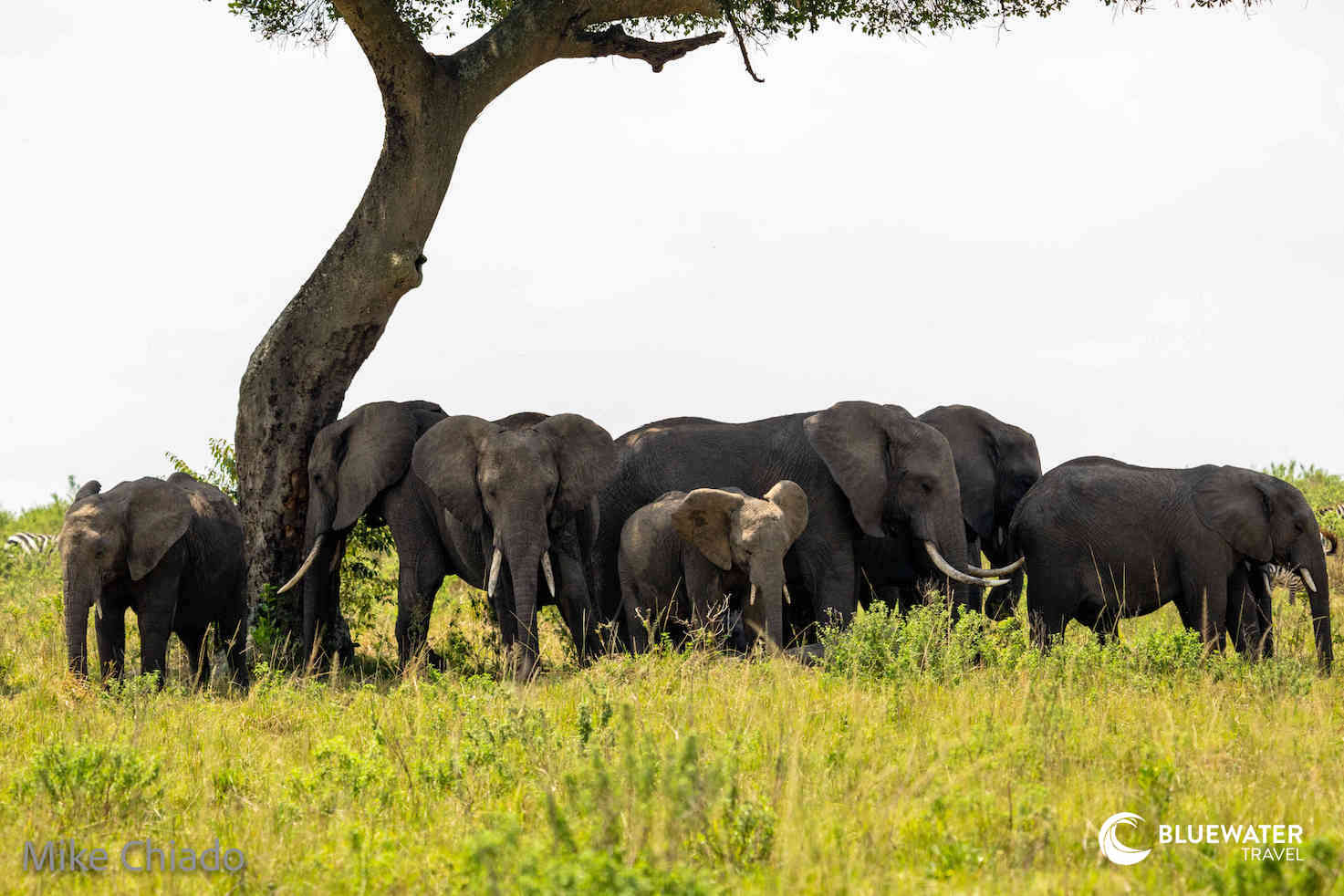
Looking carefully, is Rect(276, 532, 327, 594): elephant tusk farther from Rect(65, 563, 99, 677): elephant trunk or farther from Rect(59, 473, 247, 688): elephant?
Rect(65, 563, 99, 677): elephant trunk

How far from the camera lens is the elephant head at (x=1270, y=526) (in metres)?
14.8

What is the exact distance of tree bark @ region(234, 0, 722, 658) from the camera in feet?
53.0

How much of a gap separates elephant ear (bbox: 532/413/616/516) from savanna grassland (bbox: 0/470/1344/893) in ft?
7.99

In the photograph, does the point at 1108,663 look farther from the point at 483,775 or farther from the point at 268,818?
the point at 268,818

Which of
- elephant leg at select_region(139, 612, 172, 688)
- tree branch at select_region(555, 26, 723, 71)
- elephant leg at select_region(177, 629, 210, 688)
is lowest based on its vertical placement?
elephant leg at select_region(177, 629, 210, 688)

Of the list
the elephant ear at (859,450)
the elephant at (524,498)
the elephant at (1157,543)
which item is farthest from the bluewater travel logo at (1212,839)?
the elephant ear at (859,450)

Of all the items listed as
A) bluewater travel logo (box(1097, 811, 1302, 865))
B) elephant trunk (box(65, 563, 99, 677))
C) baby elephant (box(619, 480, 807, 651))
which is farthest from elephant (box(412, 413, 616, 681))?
bluewater travel logo (box(1097, 811, 1302, 865))

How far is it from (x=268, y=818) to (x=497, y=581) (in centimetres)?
635

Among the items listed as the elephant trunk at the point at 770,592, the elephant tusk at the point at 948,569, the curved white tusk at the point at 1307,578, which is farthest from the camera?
the curved white tusk at the point at 1307,578

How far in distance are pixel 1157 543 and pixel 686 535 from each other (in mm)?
5076

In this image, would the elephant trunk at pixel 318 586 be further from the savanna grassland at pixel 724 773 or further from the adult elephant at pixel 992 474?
the adult elephant at pixel 992 474

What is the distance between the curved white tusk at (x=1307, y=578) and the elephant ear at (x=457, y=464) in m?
8.20

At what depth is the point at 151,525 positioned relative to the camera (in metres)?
13.1

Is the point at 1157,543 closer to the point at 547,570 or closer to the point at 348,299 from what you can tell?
the point at 547,570
